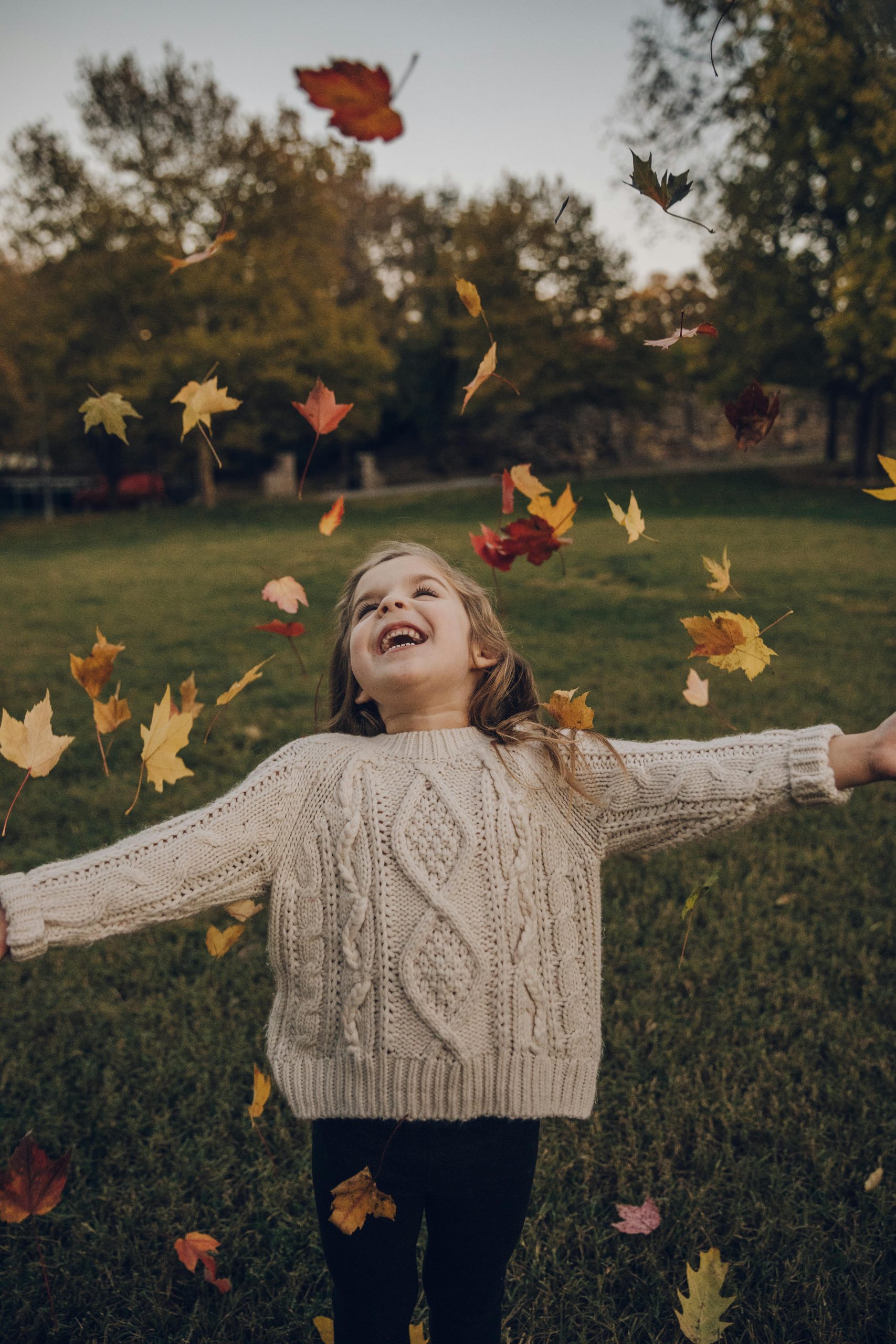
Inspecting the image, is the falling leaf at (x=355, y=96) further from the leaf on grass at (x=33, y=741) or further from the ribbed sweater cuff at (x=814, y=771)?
the ribbed sweater cuff at (x=814, y=771)

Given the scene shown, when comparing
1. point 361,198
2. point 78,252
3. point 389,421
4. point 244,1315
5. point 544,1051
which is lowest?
point 244,1315

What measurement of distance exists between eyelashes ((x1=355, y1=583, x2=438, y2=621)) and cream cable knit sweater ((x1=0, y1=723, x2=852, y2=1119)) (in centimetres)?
27

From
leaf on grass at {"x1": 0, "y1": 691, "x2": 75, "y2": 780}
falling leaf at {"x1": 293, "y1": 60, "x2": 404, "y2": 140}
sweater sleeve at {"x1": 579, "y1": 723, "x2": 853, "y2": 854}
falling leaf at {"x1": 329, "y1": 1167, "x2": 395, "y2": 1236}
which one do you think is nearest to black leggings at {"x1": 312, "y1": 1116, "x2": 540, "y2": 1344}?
falling leaf at {"x1": 329, "y1": 1167, "x2": 395, "y2": 1236}

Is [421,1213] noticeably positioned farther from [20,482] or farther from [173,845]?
[20,482]

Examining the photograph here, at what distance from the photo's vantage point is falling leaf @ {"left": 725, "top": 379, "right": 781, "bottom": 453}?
1559mm

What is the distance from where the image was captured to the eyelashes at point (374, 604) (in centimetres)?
175

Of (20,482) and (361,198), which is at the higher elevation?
(361,198)

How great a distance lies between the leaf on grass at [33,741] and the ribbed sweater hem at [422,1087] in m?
0.62

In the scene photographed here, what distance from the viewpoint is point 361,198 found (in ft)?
115

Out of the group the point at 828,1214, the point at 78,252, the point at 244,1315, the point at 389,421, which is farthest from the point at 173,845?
the point at 389,421

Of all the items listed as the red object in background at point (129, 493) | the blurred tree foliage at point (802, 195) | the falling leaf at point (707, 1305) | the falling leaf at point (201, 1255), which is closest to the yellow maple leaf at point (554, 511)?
the falling leaf at point (707, 1305)

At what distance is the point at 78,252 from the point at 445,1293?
81.2 feet

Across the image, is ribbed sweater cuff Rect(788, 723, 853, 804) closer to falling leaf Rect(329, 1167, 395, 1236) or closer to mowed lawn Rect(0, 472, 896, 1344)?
mowed lawn Rect(0, 472, 896, 1344)

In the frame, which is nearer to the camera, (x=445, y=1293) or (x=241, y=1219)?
(x=445, y=1293)
